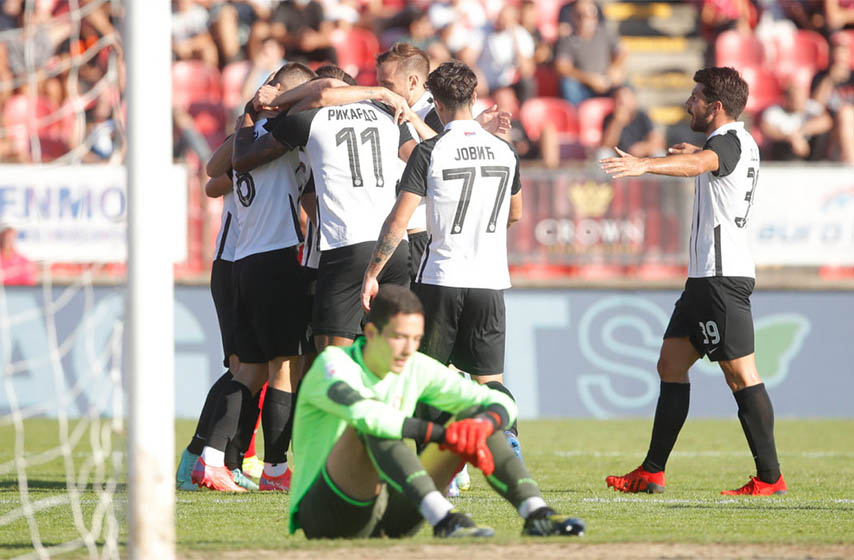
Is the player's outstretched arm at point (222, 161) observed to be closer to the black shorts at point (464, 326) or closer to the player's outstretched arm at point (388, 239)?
the player's outstretched arm at point (388, 239)

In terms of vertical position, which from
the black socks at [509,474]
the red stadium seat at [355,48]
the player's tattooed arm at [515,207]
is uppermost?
the red stadium seat at [355,48]

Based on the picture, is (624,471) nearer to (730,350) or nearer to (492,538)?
(730,350)

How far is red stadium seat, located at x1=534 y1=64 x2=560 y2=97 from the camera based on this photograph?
1711 cm

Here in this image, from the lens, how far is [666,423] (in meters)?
7.68

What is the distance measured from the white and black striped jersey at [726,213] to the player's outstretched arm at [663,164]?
0.20m

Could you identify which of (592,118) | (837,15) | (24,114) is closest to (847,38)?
(837,15)

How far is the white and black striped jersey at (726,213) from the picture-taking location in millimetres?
7516

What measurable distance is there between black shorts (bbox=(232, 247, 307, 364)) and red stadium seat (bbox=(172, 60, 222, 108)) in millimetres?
9364

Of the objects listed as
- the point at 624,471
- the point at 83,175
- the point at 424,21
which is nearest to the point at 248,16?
the point at 424,21

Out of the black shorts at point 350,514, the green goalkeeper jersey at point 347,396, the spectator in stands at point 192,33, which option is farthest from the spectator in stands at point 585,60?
the black shorts at point 350,514

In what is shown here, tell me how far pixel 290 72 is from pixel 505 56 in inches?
373

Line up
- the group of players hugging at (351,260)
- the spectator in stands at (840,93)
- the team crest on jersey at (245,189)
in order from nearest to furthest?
the group of players hugging at (351,260) → the team crest on jersey at (245,189) → the spectator in stands at (840,93)

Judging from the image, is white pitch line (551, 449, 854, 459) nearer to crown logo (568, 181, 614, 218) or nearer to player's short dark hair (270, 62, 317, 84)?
player's short dark hair (270, 62, 317, 84)

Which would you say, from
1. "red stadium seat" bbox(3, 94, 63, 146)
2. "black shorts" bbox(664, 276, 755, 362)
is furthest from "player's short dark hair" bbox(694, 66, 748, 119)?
"red stadium seat" bbox(3, 94, 63, 146)
